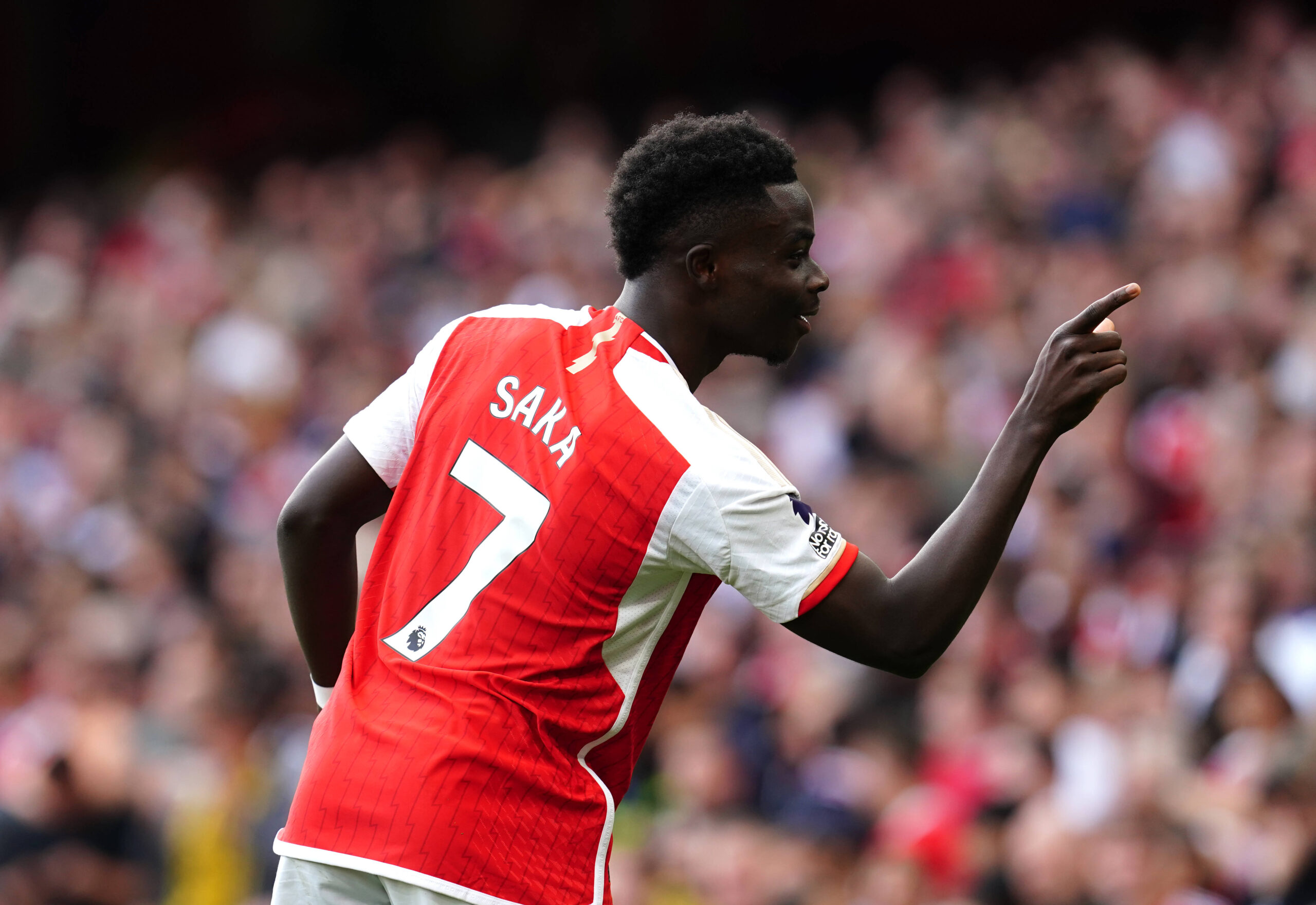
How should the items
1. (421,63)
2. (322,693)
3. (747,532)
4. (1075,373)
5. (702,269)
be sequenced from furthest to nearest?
(421,63)
(322,693)
(702,269)
(1075,373)
(747,532)

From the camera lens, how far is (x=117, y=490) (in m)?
9.45

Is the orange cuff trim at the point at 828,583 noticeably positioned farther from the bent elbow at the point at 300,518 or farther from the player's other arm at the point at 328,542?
the bent elbow at the point at 300,518

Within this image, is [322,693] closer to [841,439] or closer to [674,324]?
[674,324]

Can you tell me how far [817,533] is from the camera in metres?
2.38

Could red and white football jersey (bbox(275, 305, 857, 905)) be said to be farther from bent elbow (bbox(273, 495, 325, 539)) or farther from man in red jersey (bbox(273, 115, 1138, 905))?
bent elbow (bbox(273, 495, 325, 539))

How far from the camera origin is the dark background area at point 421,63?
1295 centimetres

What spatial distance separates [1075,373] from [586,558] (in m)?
0.81

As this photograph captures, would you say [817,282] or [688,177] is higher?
[688,177]

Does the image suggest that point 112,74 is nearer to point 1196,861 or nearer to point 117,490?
point 117,490

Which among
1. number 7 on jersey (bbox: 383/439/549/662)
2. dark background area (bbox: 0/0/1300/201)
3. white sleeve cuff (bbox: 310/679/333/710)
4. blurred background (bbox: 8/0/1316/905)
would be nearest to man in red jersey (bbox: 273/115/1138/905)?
number 7 on jersey (bbox: 383/439/549/662)

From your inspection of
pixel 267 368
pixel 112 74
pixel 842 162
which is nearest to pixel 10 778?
pixel 267 368

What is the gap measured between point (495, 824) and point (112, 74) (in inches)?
617

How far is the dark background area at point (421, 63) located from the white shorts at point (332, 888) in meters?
10.4

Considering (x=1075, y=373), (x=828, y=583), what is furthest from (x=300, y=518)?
(x=1075, y=373)
